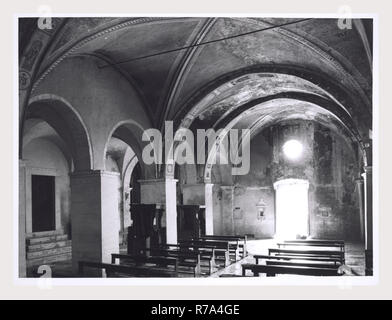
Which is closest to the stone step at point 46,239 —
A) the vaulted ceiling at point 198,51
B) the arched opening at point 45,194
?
the arched opening at point 45,194

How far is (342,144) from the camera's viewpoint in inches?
936

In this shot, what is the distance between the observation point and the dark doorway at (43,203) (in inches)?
726

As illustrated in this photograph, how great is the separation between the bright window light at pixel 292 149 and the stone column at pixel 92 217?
575 inches

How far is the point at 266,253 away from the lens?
18.1 meters

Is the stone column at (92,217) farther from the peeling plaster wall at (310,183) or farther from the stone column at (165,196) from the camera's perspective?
the peeling plaster wall at (310,183)

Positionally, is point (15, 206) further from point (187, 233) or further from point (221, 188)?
point (221, 188)

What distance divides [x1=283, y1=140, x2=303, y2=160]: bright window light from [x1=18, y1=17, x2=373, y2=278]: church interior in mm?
1711

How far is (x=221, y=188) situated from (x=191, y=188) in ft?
19.6

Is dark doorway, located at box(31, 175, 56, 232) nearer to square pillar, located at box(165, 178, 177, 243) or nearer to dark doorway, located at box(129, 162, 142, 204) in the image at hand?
square pillar, located at box(165, 178, 177, 243)

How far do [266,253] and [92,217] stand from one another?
8586 millimetres

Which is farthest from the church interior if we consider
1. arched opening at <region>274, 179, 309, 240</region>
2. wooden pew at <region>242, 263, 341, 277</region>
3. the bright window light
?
the bright window light

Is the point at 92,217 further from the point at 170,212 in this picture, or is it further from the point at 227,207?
the point at 227,207

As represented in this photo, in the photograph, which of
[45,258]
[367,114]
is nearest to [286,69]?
[367,114]

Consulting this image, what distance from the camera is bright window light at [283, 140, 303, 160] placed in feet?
81.3
